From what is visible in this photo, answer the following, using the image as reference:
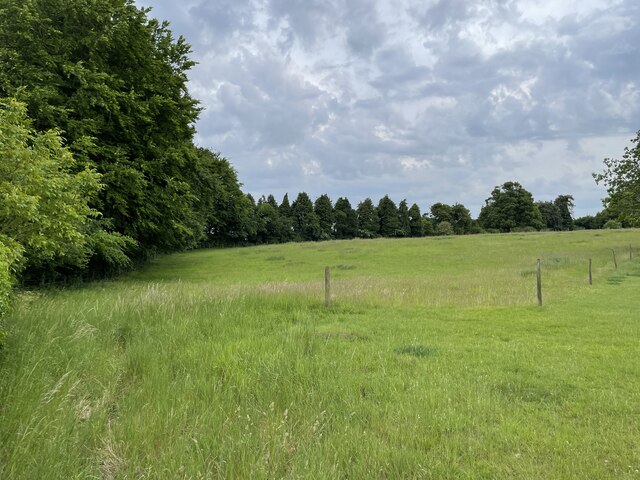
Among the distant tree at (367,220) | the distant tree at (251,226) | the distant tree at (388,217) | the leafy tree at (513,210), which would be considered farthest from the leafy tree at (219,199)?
the leafy tree at (513,210)

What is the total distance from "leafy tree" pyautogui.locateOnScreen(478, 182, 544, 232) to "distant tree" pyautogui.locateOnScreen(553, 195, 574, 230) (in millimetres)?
30619

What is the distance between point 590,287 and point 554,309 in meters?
6.72

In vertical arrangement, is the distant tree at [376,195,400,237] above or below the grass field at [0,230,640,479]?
above

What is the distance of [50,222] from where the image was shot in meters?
9.95

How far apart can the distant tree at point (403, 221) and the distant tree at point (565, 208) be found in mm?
51688

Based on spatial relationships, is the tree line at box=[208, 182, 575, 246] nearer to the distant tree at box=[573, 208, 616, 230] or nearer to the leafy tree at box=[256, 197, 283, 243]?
the leafy tree at box=[256, 197, 283, 243]

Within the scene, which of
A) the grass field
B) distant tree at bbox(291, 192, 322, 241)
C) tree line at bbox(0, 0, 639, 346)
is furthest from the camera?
distant tree at bbox(291, 192, 322, 241)

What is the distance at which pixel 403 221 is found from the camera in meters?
107

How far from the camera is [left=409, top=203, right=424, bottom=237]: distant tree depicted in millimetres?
109312

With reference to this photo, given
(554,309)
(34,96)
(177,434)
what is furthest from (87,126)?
(554,309)

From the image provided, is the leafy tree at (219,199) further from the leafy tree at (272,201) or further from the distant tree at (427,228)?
the distant tree at (427,228)

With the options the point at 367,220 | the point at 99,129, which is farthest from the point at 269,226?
the point at 99,129

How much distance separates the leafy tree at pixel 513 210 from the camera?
331 ft

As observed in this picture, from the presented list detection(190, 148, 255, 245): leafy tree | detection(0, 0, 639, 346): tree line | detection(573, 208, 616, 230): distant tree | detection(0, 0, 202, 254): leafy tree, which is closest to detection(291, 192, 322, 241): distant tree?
detection(190, 148, 255, 245): leafy tree
